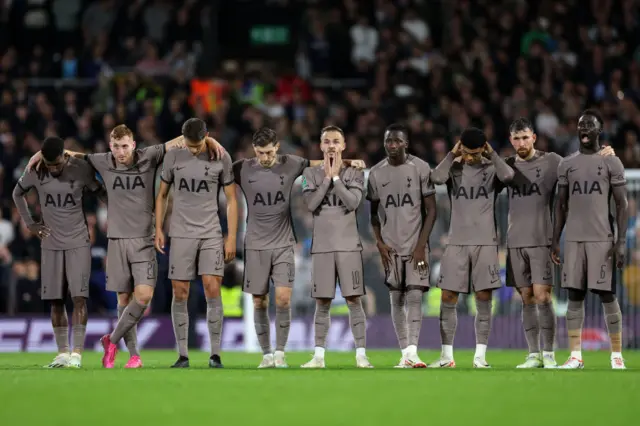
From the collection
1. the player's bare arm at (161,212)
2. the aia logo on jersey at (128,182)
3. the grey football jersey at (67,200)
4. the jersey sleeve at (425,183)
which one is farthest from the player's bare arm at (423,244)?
the grey football jersey at (67,200)

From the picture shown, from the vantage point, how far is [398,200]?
13.5 meters

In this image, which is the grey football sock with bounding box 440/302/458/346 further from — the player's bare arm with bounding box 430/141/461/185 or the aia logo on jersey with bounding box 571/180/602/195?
the aia logo on jersey with bounding box 571/180/602/195

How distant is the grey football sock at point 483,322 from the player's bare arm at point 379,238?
996 mm

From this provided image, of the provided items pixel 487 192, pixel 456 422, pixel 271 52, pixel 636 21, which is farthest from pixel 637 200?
pixel 456 422

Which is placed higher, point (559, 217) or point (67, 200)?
point (67, 200)

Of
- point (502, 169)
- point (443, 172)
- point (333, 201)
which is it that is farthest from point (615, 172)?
point (333, 201)

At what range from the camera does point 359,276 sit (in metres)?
13.4

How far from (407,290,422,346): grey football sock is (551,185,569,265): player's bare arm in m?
1.37

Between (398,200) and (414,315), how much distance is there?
1165 mm

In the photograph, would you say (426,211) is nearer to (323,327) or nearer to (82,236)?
(323,327)

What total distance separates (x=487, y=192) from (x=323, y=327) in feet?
6.91

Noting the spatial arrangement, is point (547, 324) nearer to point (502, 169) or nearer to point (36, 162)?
point (502, 169)

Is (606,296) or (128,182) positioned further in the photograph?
(128,182)

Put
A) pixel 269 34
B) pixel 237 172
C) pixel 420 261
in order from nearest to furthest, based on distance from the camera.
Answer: pixel 420 261
pixel 237 172
pixel 269 34
